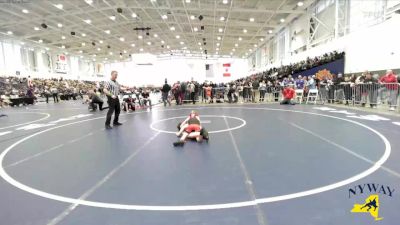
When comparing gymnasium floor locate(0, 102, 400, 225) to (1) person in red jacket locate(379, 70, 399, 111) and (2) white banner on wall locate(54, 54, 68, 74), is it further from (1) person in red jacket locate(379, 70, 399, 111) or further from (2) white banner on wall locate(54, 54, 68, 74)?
(2) white banner on wall locate(54, 54, 68, 74)

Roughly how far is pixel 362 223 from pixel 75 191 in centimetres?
338

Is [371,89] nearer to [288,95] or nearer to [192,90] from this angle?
[288,95]

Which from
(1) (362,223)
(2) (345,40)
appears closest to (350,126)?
(1) (362,223)

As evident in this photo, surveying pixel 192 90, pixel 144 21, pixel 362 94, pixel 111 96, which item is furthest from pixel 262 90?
pixel 144 21

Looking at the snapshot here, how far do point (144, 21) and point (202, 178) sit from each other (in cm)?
2788

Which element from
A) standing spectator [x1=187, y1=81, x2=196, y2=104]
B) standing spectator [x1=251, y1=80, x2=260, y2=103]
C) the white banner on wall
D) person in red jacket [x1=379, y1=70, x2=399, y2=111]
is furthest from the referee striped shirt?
the white banner on wall

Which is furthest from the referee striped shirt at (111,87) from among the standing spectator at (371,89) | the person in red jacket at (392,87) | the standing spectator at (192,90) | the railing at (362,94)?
the standing spectator at (371,89)

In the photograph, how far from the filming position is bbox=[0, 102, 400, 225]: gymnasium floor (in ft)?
9.41

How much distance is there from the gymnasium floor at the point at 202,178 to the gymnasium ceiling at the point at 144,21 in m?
17.7

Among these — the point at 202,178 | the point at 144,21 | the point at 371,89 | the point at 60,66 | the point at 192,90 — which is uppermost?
the point at 144,21

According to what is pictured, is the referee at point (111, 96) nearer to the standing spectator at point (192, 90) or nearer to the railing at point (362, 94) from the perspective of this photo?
the standing spectator at point (192, 90)

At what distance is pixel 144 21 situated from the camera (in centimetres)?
2897

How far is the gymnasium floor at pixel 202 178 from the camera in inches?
113

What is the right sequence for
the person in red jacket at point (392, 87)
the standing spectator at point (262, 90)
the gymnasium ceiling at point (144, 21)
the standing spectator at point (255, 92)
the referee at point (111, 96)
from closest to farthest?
the referee at point (111, 96) → the person in red jacket at point (392, 87) → the standing spectator at point (262, 90) → the standing spectator at point (255, 92) → the gymnasium ceiling at point (144, 21)
